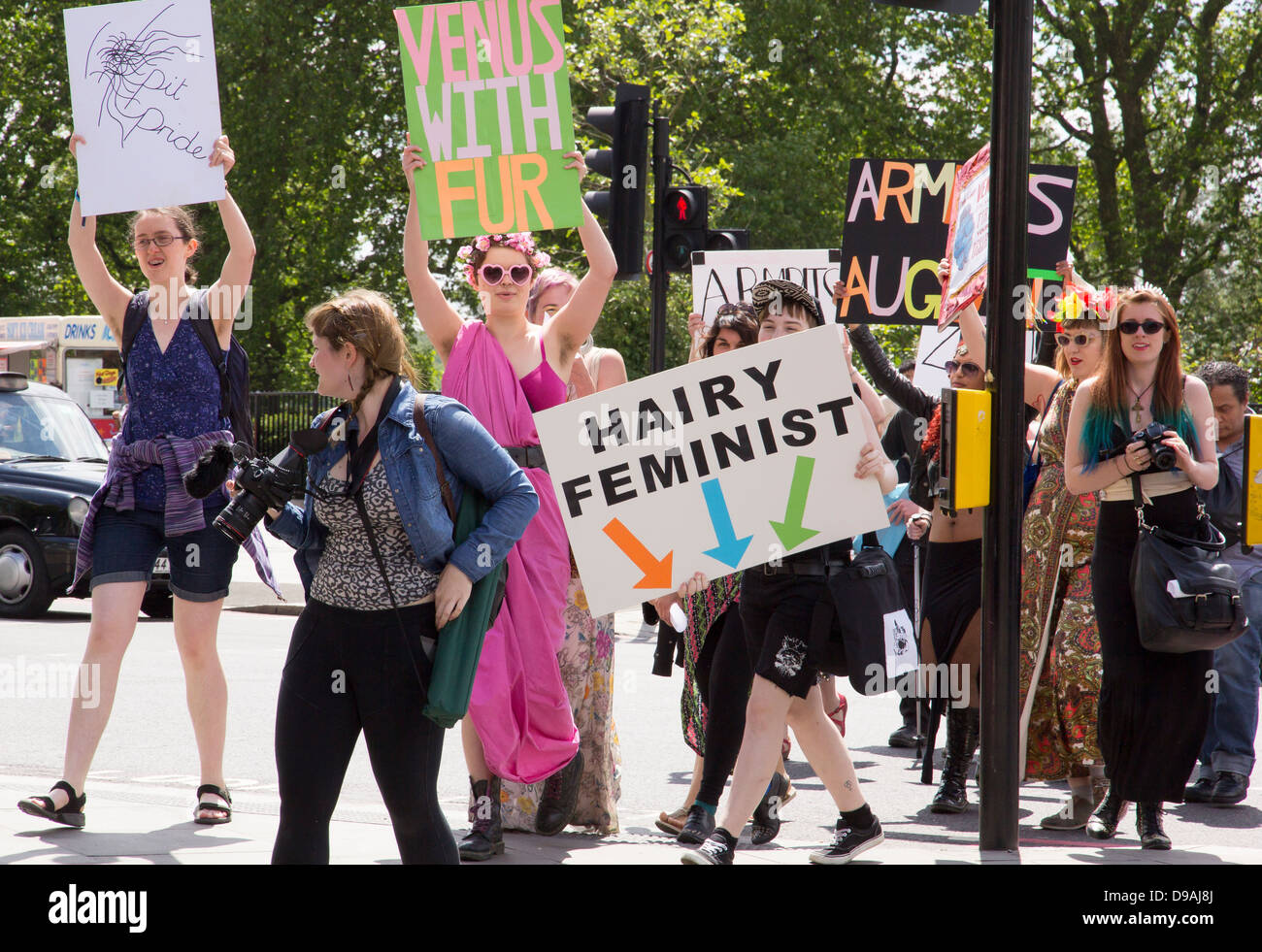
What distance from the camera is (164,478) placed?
5156 mm

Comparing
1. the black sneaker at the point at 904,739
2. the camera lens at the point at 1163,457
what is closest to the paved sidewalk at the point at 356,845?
the camera lens at the point at 1163,457

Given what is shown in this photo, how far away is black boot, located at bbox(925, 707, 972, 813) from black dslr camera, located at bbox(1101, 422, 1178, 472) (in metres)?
1.57

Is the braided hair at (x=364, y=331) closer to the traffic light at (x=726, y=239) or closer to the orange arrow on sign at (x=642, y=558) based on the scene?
the orange arrow on sign at (x=642, y=558)

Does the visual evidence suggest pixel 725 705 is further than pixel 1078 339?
No

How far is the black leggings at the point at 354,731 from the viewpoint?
3.57 meters

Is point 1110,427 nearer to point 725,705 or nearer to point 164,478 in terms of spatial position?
point 725,705

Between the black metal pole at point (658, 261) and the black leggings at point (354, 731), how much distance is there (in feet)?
25.5

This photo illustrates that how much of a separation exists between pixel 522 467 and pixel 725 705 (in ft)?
3.65

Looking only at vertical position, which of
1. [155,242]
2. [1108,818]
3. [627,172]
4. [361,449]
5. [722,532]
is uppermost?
[627,172]

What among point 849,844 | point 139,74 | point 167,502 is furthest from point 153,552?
point 849,844

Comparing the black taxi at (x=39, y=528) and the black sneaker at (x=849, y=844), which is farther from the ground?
the black taxi at (x=39, y=528)
